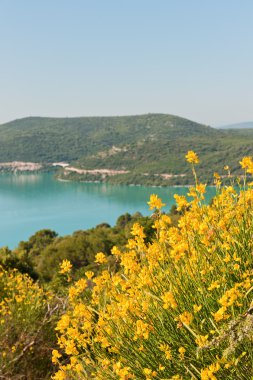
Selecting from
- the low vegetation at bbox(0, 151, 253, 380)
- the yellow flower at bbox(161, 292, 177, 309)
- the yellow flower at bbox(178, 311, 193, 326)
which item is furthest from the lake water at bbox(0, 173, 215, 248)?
the yellow flower at bbox(178, 311, 193, 326)

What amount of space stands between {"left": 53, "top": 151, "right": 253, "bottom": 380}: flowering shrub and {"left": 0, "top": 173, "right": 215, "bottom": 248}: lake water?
270 feet

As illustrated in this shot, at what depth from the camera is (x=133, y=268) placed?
2.82 meters

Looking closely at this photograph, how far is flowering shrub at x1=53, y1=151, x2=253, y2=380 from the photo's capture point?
→ 78.7 inches

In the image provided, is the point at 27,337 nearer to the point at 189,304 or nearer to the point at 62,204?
the point at 189,304

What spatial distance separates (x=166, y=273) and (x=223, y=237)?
1.55 feet

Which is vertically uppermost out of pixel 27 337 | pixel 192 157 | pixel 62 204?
pixel 192 157

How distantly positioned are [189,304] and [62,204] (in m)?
133

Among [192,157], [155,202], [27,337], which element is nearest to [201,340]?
[155,202]

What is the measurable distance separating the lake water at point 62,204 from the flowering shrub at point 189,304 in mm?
82407

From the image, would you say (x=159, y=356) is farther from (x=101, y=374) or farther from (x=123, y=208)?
(x=123, y=208)

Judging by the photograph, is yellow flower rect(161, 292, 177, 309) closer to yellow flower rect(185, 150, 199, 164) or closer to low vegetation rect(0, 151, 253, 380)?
low vegetation rect(0, 151, 253, 380)

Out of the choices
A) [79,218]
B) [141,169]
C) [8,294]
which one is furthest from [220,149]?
[8,294]

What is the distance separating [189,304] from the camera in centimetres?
232

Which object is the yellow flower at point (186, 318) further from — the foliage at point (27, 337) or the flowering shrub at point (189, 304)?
the foliage at point (27, 337)
